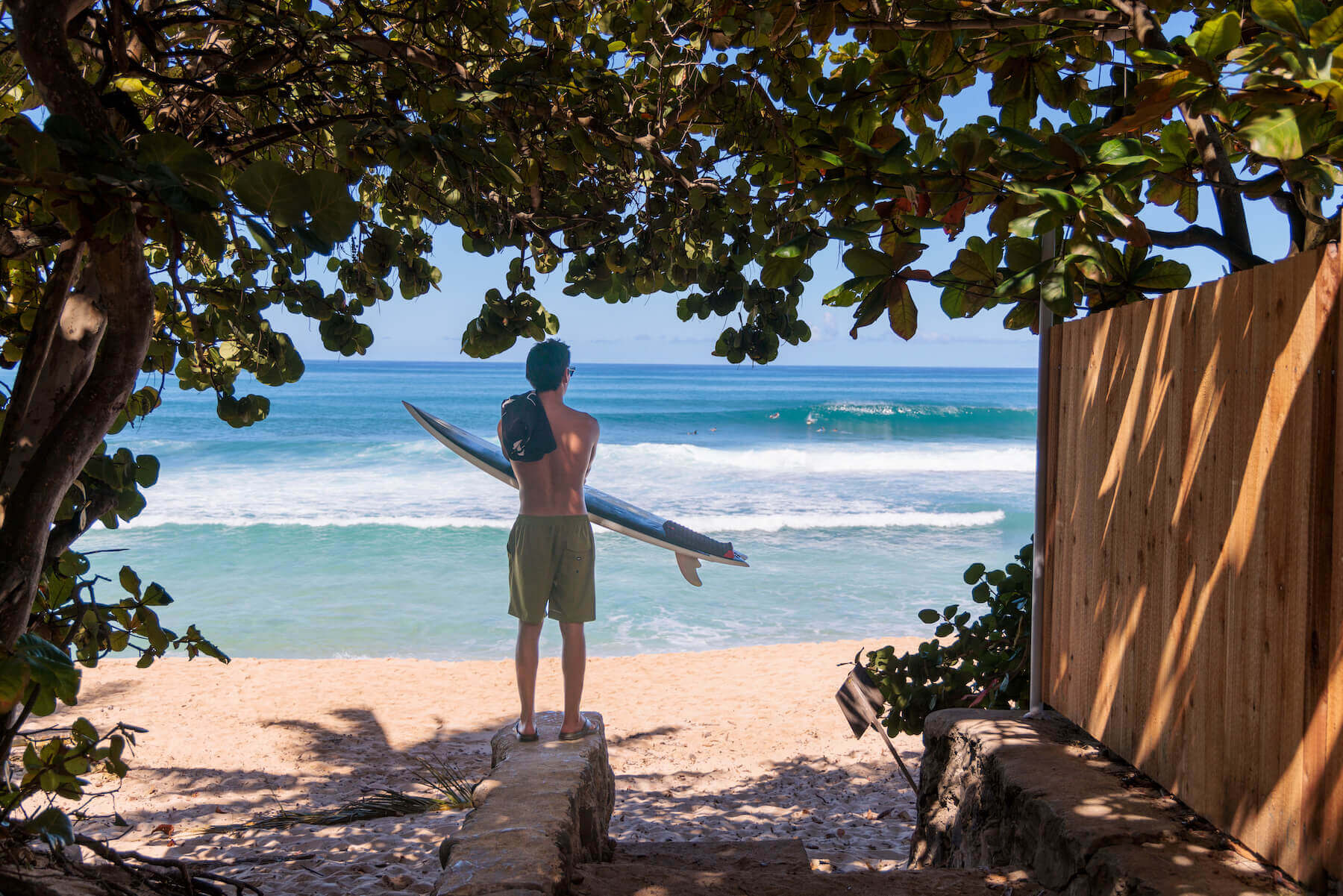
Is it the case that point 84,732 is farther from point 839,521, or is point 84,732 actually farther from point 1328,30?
point 839,521

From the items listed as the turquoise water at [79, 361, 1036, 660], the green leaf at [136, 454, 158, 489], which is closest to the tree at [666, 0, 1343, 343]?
the green leaf at [136, 454, 158, 489]

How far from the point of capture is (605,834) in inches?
122

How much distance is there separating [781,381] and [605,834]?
47.7 meters

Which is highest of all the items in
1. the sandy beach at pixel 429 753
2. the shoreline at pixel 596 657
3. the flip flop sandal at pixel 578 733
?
the flip flop sandal at pixel 578 733

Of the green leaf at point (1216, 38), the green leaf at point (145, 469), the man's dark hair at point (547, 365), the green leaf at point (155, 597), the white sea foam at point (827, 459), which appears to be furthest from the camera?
the white sea foam at point (827, 459)

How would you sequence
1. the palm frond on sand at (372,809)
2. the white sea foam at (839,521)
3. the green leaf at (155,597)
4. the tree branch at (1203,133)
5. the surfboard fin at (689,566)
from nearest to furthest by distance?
the tree branch at (1203,133) < the green leaf at (155,597) < the palm frond on sand at (372,809) < the surfboard fin at (689,566) < the white sea foam at (839,521)

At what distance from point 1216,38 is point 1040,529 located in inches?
62.2

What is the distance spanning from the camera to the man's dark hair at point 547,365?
3412mm

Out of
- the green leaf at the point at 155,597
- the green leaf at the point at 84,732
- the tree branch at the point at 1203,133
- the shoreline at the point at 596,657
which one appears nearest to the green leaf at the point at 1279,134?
the tree branch at the point at 1203,133

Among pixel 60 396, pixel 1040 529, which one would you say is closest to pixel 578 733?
pixel 1040 529

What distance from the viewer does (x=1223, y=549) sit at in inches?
65.8

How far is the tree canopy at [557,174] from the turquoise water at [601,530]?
249 inches

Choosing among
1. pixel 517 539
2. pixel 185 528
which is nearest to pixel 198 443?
pixel 185 528

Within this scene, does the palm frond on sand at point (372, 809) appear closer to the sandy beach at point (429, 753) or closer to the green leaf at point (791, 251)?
the sandy beach at point (429, 753)
